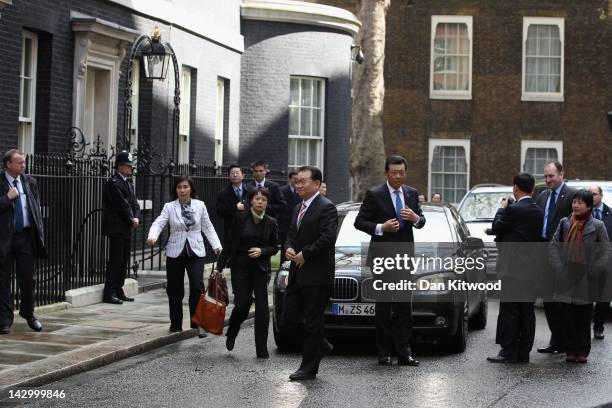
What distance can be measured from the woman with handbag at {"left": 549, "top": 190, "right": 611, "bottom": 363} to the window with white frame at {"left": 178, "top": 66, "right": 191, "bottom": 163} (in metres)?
11.7

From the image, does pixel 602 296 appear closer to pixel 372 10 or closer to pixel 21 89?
pixel 21 89

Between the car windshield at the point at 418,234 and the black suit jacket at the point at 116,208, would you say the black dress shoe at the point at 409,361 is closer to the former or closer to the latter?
the car windshield at the point at 418,234

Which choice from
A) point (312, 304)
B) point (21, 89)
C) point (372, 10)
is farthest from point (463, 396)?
point (372, 10)

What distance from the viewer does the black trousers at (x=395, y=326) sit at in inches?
448

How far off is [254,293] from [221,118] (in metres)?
13.8

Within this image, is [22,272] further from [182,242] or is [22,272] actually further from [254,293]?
[254,293]

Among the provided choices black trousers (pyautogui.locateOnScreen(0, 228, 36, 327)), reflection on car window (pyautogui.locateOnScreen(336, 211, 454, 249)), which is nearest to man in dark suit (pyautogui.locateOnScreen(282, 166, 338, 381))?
reflection on car window (pyautogui.locateOnScreen(336, 211, 454, 249))

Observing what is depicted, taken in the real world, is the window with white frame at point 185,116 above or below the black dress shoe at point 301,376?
above

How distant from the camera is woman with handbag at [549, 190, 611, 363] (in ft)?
38.5

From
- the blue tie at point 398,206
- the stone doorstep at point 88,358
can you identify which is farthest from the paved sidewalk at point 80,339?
the blue tie at point 398,206

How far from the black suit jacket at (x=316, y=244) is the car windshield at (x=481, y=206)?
32.2 feet

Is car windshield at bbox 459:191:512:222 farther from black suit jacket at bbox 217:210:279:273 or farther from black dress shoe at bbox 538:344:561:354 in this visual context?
black suit jacket at bbox 217:210:279:273

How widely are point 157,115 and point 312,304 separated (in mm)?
11056

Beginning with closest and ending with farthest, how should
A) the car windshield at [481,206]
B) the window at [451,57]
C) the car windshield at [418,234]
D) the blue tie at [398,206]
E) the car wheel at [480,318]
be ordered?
the blue tie at [398,206]
the car windshield at [418,234]
the car wheel at [480,318]
the car windshield at [481,206]
the window at [451,57]
